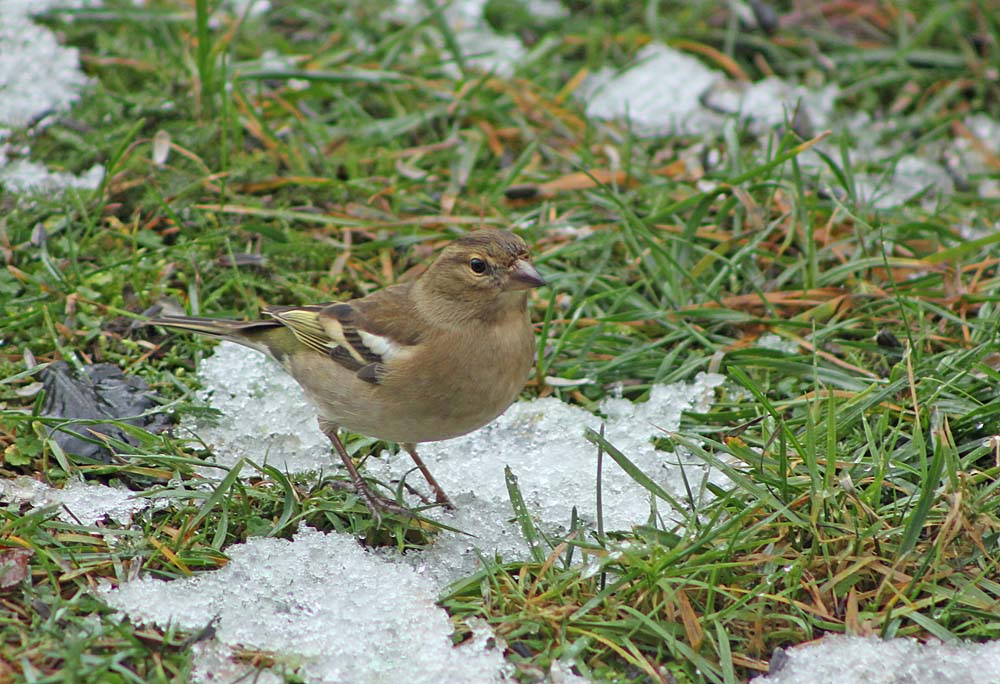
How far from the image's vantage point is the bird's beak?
418 cm

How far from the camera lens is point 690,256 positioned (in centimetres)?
557

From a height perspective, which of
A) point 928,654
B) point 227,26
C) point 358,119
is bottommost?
point 928,654

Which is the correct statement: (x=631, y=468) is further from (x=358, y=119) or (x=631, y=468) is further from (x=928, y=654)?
(x=358, y=119)

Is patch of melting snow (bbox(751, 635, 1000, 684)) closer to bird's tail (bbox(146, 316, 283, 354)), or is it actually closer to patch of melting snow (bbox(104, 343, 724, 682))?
patch of melting snow (bbox(104, 343, 724, 682))

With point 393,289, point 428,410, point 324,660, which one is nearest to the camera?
point 324,660

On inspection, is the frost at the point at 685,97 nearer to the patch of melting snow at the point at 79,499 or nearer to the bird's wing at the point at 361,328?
the bird's wing at the point at 361,328

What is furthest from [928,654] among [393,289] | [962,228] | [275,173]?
[275,173]

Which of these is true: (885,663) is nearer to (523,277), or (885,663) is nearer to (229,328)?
(523,277)

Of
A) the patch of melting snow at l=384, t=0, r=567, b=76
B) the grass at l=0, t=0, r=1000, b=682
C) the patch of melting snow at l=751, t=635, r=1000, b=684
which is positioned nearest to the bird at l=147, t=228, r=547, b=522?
the grass at l=0, t=0, r=1000, b=682

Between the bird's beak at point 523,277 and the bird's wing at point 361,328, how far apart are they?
0.41m

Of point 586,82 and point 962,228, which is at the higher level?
point 586,82

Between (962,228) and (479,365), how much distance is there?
334cm

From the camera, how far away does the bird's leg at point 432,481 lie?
4290mm

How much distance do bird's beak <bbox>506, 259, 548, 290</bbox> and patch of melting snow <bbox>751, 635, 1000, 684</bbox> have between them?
1.62 metres
